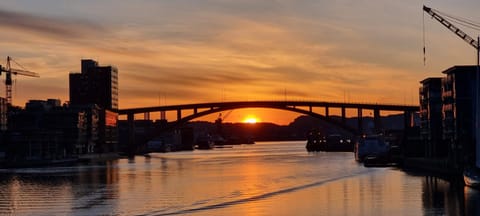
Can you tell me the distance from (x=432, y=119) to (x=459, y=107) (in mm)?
14277

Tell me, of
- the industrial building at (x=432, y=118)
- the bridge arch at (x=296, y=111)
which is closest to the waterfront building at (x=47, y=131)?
the bridge arch at (x=296, y=111)

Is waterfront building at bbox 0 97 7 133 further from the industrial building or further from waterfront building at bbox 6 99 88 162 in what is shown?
the industrial building

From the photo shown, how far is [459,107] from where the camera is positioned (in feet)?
226

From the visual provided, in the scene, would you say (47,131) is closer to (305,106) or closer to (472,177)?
(305,106)

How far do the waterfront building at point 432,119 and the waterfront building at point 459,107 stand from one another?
285cm

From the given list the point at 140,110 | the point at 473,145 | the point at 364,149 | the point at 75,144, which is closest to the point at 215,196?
the point at 473,145

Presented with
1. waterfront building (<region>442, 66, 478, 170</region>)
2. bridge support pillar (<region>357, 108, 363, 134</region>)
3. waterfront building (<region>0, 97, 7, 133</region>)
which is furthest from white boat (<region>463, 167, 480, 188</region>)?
bridge support pillar (<region>357, 108, 363, 134</region>)

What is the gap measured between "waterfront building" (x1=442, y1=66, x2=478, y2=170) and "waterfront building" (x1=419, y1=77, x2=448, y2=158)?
285 centimetres

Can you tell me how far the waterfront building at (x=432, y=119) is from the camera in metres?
78.3

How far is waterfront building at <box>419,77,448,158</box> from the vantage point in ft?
257

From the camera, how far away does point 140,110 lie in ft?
607

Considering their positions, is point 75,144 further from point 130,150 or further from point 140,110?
point 140,110

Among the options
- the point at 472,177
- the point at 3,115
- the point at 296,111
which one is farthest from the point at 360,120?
the point at 472,177

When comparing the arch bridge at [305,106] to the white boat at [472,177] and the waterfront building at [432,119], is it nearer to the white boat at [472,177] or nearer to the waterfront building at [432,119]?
the waterfront building at [432,119]
